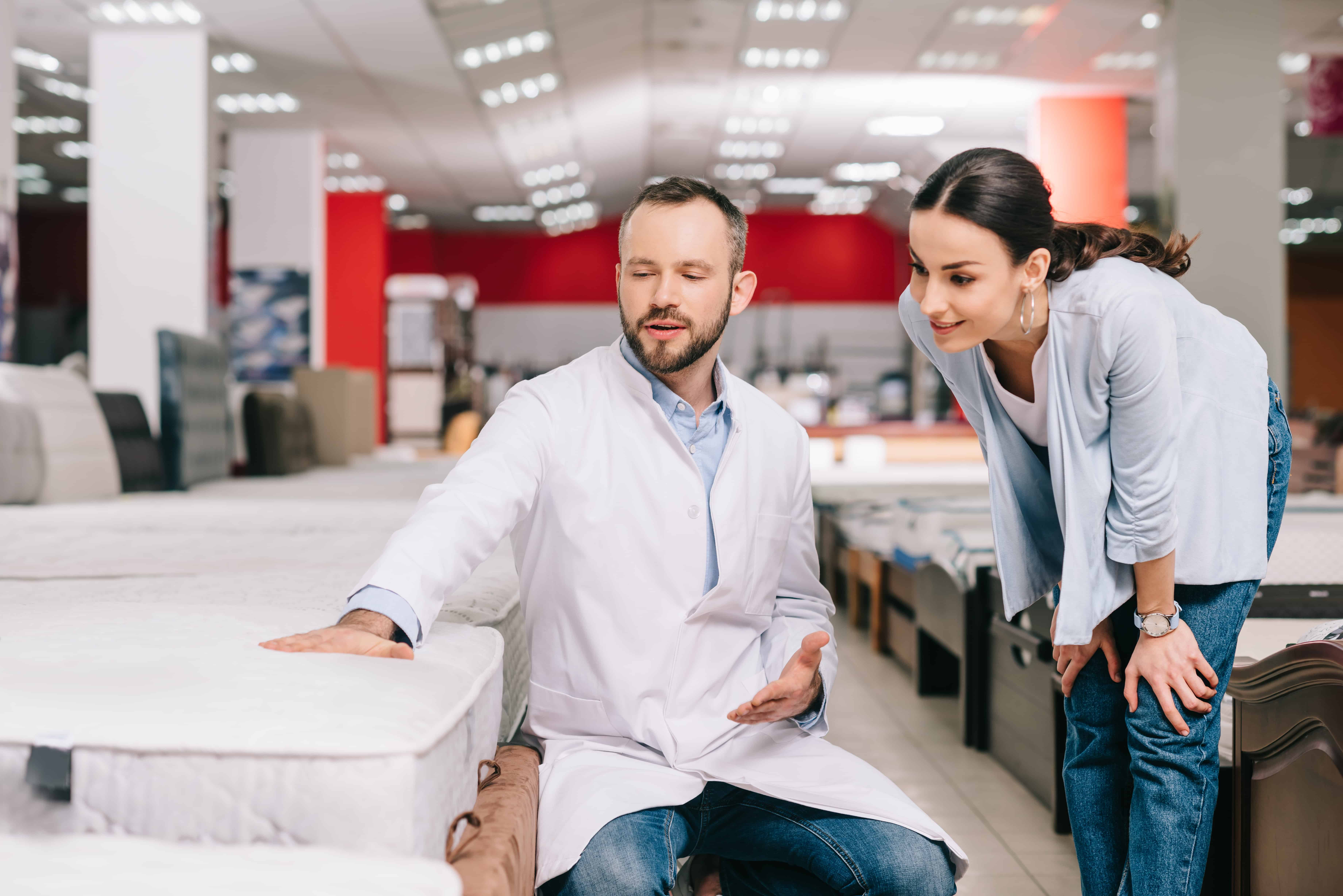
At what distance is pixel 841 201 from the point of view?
14.1m

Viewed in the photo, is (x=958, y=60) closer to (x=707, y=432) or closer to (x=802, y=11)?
(x=802, y=11)

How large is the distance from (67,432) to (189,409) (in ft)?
2.14

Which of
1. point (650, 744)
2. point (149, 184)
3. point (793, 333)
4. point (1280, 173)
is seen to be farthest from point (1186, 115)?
point (793, 333)

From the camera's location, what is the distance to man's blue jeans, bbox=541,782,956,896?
1.10 meters

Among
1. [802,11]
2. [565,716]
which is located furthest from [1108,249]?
[802,11]

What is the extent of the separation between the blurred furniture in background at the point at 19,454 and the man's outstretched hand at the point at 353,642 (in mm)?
2859

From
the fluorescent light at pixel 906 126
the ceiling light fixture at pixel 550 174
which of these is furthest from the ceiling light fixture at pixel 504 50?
the ceiling light fixture at pixel 550 174

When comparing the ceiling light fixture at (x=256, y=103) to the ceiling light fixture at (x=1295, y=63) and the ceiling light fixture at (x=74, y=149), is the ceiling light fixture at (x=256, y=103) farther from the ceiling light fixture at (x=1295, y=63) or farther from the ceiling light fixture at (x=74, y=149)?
the ceiling light fixture at (x=1295, y=63)

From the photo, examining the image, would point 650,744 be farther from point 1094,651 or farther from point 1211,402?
point 1211,402

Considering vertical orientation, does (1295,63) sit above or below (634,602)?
above

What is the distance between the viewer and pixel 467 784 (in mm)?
1026

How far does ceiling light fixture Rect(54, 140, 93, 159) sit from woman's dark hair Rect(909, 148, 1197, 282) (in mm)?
10573

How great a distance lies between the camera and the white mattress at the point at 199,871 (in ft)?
2.53

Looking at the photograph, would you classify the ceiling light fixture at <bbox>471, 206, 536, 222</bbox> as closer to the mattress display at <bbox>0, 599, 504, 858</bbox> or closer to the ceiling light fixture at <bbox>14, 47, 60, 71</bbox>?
the ceiling light fixture at <bbox>14, 47, 60, 71</bbox>
